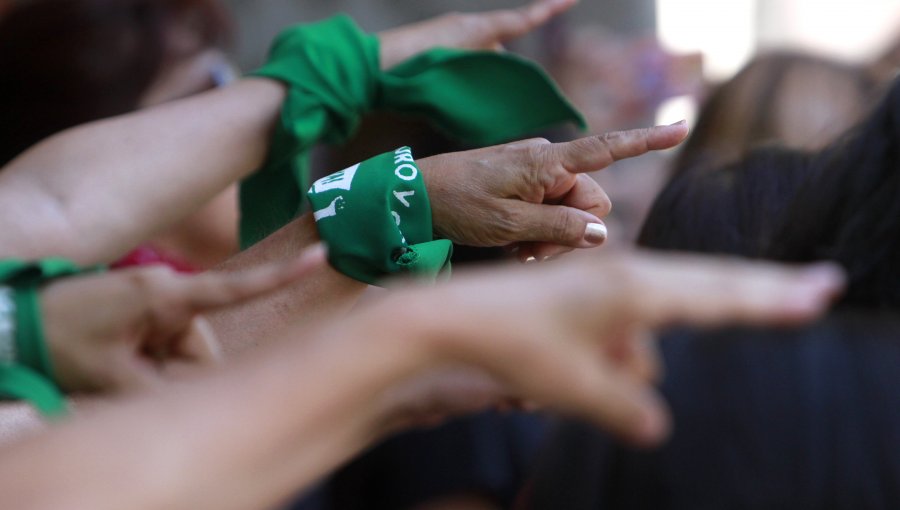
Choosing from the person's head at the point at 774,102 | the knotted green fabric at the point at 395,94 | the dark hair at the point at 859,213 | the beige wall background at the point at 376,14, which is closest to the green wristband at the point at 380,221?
the knotted green fabric at the point at 395,94

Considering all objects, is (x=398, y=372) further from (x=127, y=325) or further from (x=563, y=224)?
(x=563, y=224)

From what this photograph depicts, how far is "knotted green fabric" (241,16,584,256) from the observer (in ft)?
2.93

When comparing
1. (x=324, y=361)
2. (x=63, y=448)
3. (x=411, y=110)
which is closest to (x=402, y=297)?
(x=324, y=361)

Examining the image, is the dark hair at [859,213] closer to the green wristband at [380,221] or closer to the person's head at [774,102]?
the green wristband at [380,221]

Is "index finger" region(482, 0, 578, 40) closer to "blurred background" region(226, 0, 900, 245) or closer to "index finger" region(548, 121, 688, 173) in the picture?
"blurred background" region(226, 0, 900, 245)

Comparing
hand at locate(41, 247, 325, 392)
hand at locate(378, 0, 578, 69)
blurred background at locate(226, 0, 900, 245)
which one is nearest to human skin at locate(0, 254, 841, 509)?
hand at locate(41, 247, 325, 392)

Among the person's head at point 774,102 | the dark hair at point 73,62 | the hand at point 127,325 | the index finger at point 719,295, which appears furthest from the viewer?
the person's head at point 774,102

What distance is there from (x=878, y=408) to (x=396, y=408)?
0.86ft

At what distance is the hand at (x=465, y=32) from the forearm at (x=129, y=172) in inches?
4.9

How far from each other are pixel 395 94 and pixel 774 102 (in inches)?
30.8

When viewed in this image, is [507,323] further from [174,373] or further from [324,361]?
[174,373]

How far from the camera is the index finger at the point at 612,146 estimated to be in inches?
26.5

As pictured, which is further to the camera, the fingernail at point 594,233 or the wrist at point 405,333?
the fingernail at point 594,233

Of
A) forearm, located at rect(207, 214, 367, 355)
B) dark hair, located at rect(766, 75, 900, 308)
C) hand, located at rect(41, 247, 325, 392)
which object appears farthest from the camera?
forearm, located at rect(207, 214, 367, 355)
